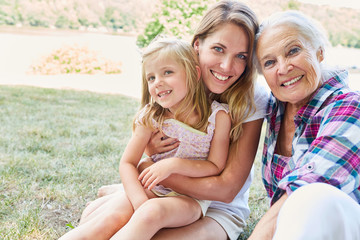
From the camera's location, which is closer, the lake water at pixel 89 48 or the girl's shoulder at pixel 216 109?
the girl's shoulder at pixel 216 109

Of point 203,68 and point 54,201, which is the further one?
point 54,201

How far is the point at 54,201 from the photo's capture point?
3201 millimetres

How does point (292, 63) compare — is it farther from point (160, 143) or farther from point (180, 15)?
point (180, 15)

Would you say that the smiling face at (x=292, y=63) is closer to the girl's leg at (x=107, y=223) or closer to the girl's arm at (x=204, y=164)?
the girl's arm at (x=204, y=164)

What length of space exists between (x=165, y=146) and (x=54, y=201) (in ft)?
4.34

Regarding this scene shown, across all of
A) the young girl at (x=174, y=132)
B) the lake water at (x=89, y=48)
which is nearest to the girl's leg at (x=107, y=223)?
the young girl at (x=174, y=132)

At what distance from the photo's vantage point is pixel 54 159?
4191 mm

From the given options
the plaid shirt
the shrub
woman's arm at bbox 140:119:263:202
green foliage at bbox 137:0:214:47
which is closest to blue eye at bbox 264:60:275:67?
the plaid shirt

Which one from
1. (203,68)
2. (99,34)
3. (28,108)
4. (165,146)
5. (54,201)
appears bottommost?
(99,34)

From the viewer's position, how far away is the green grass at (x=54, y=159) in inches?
115

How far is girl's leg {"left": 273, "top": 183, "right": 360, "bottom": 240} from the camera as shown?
1.36 metres

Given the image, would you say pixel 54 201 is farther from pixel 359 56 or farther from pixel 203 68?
pixel 359 56

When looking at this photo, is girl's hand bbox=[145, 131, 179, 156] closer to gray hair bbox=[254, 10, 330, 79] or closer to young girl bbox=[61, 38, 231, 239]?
young girl bbox=[61, 38, 231, 239]

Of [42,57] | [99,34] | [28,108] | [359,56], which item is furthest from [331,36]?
[28,108]
